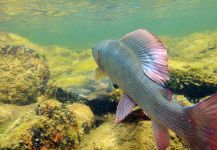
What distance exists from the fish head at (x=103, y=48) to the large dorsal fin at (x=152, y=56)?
378mm

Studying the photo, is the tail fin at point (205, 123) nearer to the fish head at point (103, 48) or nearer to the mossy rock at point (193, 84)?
the fish head at point (103, 48)

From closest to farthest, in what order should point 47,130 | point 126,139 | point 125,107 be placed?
point 125,107, point 126,139, point 47,130

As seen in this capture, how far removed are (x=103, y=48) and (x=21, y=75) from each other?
5788 mm

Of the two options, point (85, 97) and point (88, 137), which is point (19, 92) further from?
point (88, 137)

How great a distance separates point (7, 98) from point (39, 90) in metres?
1.09

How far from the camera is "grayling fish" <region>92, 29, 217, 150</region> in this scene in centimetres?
197

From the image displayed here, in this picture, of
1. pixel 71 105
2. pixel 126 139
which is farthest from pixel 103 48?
pixel 71 105

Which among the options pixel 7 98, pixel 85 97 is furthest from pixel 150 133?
pixel 7 98

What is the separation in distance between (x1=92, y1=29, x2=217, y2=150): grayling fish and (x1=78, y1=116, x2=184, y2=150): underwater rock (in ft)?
3.58

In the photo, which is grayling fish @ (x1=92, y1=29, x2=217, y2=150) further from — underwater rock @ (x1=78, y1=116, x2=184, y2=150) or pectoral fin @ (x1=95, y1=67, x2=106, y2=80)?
underwater rock @ (x1=78, y1=116, x2=184, y2=150)

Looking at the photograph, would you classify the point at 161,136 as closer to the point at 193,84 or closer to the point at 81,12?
the point at 193,84

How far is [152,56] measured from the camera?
2.57 meters

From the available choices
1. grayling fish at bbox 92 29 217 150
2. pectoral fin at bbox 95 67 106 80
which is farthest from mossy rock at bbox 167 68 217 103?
grayling fish at bbox 92 29 217 150

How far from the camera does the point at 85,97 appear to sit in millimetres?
5930
